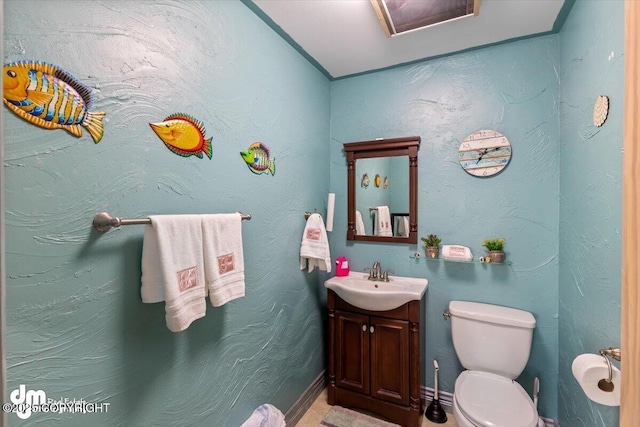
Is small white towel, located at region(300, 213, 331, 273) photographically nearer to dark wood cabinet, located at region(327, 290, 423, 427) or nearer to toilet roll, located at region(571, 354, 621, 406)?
dark wood cabinet, located at region(327, 290, 423, 427)

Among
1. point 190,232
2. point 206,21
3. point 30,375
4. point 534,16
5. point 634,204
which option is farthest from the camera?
point 534,16

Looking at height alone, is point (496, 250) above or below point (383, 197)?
below

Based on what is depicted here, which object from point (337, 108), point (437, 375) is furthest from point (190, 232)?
point (437, 375)

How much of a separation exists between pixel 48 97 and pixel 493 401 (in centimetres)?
216

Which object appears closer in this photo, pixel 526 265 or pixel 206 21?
pixel 206 21

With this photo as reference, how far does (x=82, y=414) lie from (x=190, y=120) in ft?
3.43

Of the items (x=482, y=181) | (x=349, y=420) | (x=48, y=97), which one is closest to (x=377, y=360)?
(x=349, y=420)

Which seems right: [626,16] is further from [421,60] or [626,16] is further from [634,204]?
[421,60]

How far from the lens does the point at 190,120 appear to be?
1.13 meters

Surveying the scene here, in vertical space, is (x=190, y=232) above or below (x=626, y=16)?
below

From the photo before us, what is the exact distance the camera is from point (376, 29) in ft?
5.43

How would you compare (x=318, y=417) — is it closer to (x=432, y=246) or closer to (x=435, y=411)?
(x=435, y=411)

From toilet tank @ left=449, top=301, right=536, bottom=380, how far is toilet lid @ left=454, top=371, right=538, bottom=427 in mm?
70

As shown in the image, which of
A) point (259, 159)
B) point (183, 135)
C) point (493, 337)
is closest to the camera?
point (183, 135)
